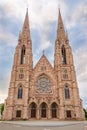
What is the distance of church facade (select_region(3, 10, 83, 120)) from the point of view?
→ 36688mm

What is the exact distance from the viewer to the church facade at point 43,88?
120 ft

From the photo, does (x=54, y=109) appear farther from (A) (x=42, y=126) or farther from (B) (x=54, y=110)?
(A) (x=42, y=126)

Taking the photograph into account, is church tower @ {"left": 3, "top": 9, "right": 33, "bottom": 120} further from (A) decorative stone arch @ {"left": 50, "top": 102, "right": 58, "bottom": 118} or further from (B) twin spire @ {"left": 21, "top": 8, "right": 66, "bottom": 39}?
(A) decorative stone arch @ {"left": 50, "top": 102, "right": 58, "bottom": 118}

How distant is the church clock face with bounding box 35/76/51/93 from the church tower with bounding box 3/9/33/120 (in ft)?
9.14

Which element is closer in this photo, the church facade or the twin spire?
the church facade

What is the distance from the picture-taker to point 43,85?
4056 cm

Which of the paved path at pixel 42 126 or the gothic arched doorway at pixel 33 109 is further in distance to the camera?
the gothic arched doorway at pixel 33 109

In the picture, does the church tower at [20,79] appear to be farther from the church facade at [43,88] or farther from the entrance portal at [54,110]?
the entrance portal at [54,110]

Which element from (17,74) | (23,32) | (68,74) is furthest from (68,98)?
(23,32)

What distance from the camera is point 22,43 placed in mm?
46594

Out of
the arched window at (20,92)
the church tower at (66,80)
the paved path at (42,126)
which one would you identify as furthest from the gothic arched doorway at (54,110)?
the paved path at (42,126)

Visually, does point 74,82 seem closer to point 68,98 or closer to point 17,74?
point 68,98

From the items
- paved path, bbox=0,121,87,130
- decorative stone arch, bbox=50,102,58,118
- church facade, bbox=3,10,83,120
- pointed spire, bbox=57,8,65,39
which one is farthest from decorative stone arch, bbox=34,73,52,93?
paved path, bbox=0,121,87,130

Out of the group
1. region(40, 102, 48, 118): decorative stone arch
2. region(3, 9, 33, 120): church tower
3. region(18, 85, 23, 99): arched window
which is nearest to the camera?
region(3, 9, 33, 120): church tower
